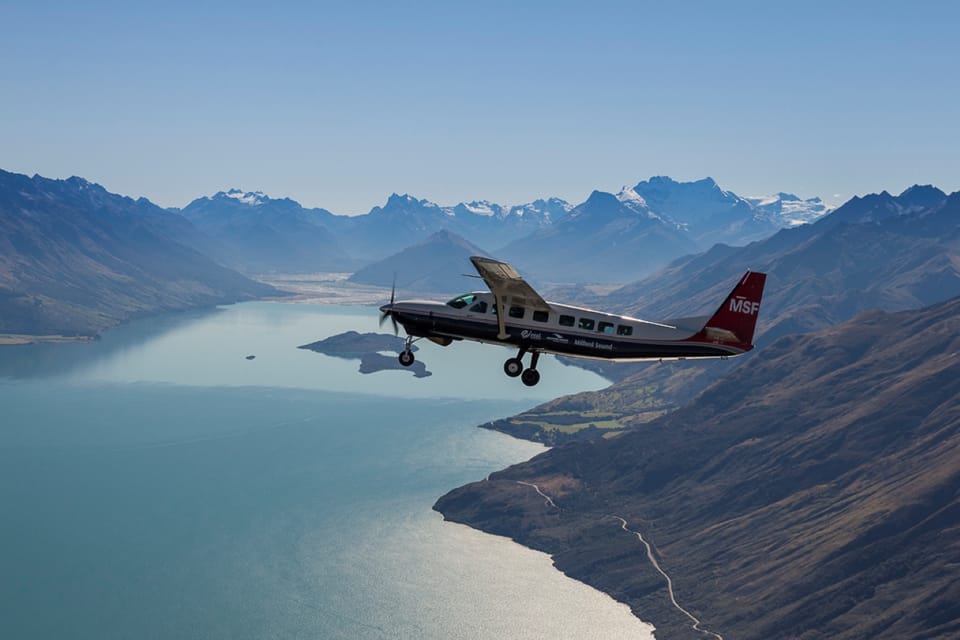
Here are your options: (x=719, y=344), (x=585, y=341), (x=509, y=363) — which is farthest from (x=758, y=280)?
(x=509, y=363)

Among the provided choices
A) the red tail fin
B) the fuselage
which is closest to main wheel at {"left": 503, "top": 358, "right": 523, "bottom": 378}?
the fuselage

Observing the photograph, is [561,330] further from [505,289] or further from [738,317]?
[738,317]

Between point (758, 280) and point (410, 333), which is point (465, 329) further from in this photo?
point (758, 280)

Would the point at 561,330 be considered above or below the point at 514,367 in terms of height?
above

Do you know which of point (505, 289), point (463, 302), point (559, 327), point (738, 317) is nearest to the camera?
point (505, 289)

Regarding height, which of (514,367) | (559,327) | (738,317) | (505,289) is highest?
(505,289)

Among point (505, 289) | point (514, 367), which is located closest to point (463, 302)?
point (505, 289)

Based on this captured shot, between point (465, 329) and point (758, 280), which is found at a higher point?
point (758, 280)
